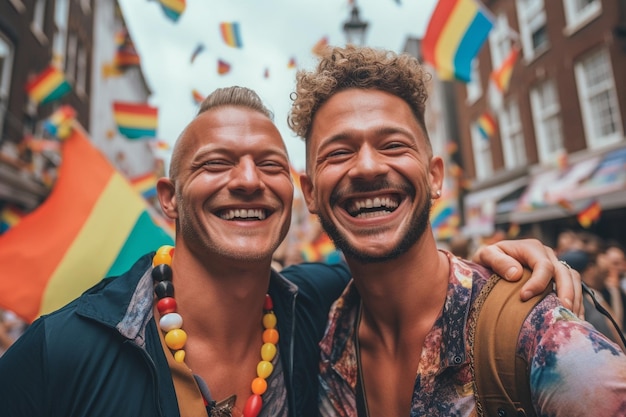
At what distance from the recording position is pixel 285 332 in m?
2.17

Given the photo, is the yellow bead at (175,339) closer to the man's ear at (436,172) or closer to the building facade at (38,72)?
the man's ear at (436,172)

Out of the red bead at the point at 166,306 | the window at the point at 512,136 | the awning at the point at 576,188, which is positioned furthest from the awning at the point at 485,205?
the red bead at the point at 166,306

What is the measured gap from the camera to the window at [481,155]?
17094mm

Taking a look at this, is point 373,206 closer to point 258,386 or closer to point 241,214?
point 241,214

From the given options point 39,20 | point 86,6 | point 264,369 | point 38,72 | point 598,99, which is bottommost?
point 264,369

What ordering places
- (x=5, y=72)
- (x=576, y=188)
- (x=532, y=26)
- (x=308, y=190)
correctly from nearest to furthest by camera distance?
(x=308, y=190)
(x=5, y=72)
(x=576, y=188)
(x=532, y=26)

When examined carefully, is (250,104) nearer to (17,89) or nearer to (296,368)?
(296,368)

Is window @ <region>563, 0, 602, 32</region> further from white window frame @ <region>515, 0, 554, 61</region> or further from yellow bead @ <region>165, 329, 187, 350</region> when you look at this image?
yellow bead @ <region>165, 329, 187, 350</region>

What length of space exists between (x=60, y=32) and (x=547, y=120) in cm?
1605

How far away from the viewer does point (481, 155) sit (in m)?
17.5

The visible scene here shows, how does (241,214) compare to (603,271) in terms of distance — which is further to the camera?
(603,271)

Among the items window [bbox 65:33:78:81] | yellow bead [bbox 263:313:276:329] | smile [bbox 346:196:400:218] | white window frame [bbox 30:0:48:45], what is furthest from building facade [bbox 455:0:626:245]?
window [bbox 65:33:78:81]

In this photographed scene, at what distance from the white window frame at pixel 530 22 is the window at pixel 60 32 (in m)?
15.0

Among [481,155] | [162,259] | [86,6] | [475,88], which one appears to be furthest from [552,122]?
[86,6]
